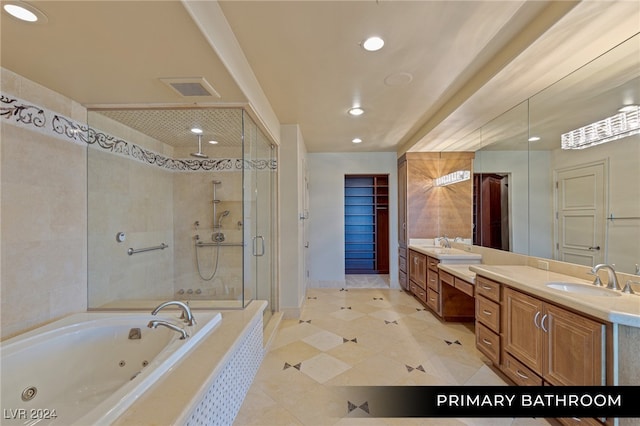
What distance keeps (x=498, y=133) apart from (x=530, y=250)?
1.36 meters

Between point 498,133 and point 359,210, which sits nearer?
point 498,133

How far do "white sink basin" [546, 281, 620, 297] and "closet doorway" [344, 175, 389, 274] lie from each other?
4242 millimetres

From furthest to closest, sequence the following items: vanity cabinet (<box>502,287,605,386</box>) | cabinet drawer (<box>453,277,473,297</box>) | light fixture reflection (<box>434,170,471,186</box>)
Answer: light fixture reflection (<box>434,170,471,186</box>) → cabinet drawer (<box>453,277,473,297</box>) → vanity cabinet (<box>502,287,605,386</box>)

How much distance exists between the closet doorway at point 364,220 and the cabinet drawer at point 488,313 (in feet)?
12.3

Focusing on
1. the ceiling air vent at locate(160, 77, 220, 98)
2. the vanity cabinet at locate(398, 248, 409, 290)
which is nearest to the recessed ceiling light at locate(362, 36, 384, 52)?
the ceiling air vent at locate(160, 77, 220, 98)

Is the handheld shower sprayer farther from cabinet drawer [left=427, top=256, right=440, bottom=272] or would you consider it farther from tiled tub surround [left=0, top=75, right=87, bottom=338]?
cabinet drawer [left=427, top=256, right=440, bottom=272]

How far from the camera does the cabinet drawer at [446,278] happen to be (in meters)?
3.02

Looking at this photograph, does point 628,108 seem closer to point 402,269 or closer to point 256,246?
point 256,246

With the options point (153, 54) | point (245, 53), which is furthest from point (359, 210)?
point (153, 54)

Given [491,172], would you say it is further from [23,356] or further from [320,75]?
[23,356]

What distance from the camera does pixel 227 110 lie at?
2248 mm

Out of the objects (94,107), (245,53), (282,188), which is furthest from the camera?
(282,188)

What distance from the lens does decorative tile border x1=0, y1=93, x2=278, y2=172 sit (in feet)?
5.16

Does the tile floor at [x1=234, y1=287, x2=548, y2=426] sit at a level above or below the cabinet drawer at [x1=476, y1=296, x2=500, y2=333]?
below
